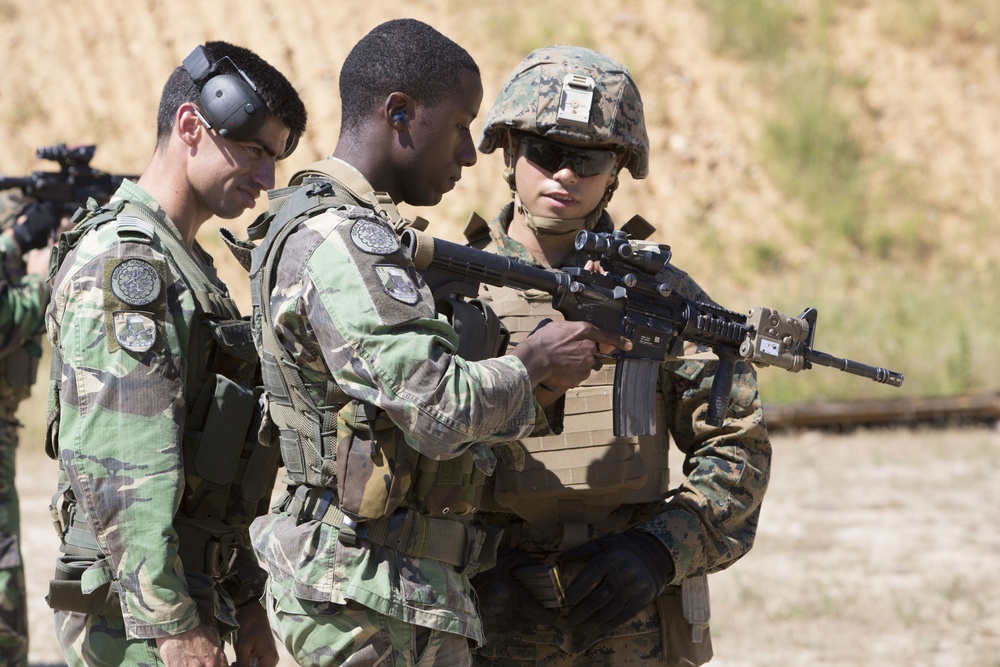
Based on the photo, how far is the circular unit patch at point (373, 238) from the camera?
2.42 meters

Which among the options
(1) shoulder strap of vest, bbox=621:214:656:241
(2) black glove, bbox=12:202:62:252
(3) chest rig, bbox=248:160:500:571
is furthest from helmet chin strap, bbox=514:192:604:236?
(2) black glove, bbox=12:202:62:252

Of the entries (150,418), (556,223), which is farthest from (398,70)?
(150,418)

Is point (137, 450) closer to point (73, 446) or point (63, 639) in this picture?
point (73, 446)

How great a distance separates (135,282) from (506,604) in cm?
125

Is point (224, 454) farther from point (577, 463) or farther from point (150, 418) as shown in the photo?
point (577, 463)

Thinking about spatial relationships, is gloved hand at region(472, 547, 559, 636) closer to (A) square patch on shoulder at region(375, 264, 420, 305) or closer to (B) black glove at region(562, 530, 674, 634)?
(B) black glove at region(562, 530, 674, 634)

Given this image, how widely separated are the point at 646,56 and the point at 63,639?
634 inches

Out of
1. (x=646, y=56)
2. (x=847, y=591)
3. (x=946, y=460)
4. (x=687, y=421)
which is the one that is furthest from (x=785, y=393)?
(x=687, y=421)

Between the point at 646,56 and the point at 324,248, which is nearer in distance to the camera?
the point at 324,248

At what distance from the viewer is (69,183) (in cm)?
560

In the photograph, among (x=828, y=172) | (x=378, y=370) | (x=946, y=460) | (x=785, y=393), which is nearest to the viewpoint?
(x=378, y=370)

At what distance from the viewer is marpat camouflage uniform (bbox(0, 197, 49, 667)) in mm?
5199

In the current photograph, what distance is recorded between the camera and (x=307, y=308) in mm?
2438

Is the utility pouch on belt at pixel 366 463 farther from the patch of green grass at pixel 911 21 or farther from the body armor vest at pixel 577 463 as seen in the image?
the patch of green grass at pixel 911 21
